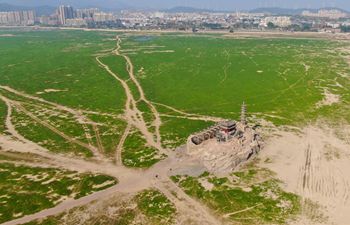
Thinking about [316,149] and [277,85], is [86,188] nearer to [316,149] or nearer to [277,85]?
[316,149]

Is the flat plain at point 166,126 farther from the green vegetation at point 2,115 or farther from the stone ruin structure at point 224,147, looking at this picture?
the stone ruin structure at point 224,147

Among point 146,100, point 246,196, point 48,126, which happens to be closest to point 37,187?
point 48,126

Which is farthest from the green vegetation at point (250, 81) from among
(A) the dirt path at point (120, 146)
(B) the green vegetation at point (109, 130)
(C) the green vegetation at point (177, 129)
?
(A) the dirt path at point (120, 146)

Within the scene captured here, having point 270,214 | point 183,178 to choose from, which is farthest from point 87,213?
point 270,214

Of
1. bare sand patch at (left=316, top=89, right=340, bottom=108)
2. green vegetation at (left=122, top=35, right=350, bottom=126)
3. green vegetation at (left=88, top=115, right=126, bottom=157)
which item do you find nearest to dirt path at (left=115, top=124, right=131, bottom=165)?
green vegetation at (left=88, top=115, right=126, bottom=157)

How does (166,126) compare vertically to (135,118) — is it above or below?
below

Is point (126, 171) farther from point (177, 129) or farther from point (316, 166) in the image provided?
point (316, 166)
